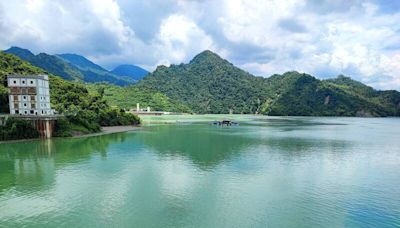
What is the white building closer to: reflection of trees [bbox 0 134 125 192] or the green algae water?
reflection of trees [bbox 0 134 125 192]

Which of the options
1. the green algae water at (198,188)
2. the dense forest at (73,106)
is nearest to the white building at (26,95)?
the dense forest at (73,106)

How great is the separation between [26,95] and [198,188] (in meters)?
46.8

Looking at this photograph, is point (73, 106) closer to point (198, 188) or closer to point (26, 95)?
point (26, 95)

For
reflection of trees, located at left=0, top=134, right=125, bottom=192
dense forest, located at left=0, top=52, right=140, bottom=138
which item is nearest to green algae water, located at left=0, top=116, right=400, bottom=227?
reflection of trees, located at left=0, top=134, right=125, bottom=192

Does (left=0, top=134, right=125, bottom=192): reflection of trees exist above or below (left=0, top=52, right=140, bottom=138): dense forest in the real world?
below

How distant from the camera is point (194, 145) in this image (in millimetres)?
52469

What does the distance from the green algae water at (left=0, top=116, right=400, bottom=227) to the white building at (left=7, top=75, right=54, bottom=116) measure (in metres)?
15.0

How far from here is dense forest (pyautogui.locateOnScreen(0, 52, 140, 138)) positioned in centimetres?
6331

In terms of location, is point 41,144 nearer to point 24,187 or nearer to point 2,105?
point 2,105

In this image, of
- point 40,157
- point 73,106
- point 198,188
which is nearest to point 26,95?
point 73,106

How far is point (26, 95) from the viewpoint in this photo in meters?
→ 58.5

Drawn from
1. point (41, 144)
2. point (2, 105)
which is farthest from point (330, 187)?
point (2, 105)

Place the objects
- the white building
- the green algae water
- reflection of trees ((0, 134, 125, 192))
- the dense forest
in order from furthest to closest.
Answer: the dense forest < the white building < reflection of trees ((0, 134, 125, 192)) < the green algae water

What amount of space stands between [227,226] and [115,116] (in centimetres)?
7770
